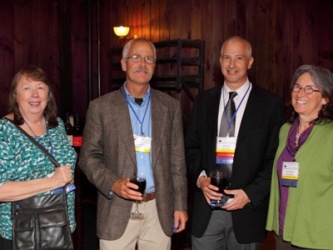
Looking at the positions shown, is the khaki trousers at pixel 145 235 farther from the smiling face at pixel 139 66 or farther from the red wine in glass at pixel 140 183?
the smiling face at pixel 139 66

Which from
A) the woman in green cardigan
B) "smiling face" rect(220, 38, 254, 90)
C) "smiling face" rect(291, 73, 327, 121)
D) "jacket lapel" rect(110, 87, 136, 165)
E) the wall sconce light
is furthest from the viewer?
the wall sconce light

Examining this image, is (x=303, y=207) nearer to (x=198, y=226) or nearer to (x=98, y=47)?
(x=198, y=226)

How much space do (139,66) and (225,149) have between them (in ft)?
2.26

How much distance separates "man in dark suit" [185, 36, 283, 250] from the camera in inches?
89.9

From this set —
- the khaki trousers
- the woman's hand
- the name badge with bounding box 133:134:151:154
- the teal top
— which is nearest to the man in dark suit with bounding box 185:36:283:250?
the khaki trousers

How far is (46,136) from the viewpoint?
6.72ft

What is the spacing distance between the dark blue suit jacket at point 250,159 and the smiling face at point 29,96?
977 mm

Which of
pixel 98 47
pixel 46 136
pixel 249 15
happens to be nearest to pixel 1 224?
pixel 46 136

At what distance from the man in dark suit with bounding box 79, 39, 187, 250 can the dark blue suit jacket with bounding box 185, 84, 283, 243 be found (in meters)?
0.13

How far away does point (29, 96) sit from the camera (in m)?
2.00

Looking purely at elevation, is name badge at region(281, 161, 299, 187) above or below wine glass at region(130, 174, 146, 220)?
above

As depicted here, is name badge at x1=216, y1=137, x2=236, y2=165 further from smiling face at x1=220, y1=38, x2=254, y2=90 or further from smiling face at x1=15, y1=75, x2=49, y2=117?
smiling face at x1=15, y1=75, x2=49, y2=117

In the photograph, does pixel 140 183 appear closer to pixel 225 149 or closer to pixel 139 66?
pixel 225 149

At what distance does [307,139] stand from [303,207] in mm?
348
